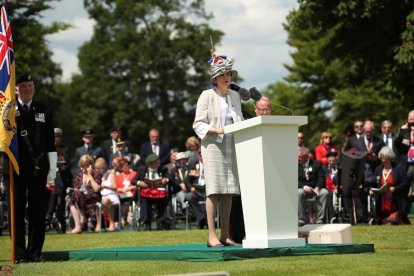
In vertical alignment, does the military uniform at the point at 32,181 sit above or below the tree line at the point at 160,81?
below

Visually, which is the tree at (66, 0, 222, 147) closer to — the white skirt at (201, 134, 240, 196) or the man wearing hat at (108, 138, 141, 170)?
the man wearing hat at (108, 138, 141, 170)

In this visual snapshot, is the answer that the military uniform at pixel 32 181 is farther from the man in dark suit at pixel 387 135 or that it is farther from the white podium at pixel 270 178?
the man in dark suit at pixel 387 135

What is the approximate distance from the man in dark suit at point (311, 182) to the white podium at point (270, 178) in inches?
367

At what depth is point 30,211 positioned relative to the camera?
1285cm

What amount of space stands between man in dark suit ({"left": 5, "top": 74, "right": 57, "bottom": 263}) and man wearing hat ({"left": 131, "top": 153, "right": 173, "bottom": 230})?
9.33 meters

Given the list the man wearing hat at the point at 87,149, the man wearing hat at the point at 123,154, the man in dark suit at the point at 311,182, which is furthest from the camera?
the man wearing hat at the point at 123,154

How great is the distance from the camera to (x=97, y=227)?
72.9 ft

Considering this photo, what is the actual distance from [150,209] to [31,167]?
9.78 meters

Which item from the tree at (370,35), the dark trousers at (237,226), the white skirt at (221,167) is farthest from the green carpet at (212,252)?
the tree at (370,35)

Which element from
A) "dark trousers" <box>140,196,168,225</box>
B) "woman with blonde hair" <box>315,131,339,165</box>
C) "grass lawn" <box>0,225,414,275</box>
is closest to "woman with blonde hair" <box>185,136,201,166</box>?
"dark trousers" <box>140,196,168,225</box>

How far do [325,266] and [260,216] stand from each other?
4.93ft

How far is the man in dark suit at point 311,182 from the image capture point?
2125 cm

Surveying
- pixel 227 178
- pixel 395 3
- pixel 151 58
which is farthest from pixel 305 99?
pixel 227 178

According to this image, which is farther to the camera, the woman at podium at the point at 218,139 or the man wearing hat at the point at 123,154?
the man wearing hat at the point at 123,154
